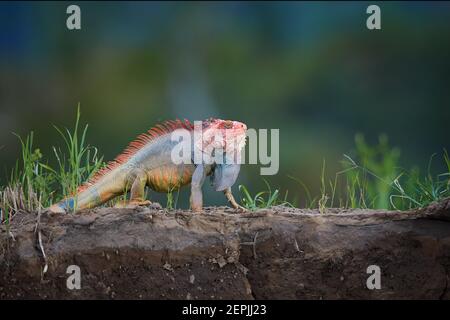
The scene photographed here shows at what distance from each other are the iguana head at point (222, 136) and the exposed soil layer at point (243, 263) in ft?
1.66

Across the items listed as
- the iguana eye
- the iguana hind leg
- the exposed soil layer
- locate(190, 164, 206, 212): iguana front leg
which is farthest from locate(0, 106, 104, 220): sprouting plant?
the iguana eye

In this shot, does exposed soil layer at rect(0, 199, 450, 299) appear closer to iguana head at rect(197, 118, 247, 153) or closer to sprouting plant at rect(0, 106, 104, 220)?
sprouting plant at rect(0, 106, 104, 220)

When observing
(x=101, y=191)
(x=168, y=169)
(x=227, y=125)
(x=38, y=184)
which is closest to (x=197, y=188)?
(x=168, y=169)

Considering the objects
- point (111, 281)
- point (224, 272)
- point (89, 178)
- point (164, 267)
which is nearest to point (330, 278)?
point (224, 272)

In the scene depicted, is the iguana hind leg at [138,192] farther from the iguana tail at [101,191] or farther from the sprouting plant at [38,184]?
the sprouting plant at [38,184]

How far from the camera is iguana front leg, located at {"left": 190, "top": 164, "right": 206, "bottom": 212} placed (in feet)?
12.0

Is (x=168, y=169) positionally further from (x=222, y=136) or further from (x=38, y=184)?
(x=38, y=184)

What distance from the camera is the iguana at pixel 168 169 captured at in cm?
377

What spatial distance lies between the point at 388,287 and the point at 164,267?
2.91 ft

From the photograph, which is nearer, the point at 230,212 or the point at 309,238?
the point at 309,238

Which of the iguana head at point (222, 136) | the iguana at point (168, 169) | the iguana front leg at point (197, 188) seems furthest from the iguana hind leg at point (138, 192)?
the iguana head at point (222, 136)

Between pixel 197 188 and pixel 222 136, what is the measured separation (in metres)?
0.26
